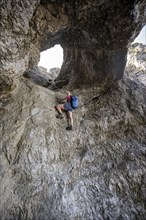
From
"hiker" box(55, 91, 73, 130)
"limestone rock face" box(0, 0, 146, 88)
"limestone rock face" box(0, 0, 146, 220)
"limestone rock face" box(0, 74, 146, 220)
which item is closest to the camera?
"limestone rock face" box(0, 74, 146, 220)

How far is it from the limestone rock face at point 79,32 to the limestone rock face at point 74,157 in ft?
5.75

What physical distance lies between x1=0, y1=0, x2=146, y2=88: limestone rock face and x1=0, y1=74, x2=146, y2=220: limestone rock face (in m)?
1.75

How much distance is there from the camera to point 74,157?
921cm

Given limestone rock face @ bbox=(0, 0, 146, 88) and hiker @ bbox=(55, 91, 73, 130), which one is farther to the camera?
hiker @ bbox=(55, 91, 73, 130)

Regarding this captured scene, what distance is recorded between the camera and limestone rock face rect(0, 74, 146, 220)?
24.0 feet

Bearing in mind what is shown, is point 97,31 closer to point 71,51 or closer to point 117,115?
point 71,51

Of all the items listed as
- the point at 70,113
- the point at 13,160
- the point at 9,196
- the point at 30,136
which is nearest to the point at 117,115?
the point at 70,113

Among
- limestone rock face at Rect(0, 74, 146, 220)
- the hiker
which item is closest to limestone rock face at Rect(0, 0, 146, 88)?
limestone rock face at Rect(0, 74, 146, 220)

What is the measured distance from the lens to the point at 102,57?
12.4m

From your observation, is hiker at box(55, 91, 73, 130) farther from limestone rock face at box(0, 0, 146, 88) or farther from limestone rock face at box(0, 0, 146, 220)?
limestone rock face at box(0, 0, 146, 88)

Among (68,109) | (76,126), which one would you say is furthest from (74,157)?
(68,109)

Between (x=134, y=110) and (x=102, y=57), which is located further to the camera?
(x=102, y=57)

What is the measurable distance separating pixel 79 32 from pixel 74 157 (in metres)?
8.48

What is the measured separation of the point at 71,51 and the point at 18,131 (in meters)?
8.88
